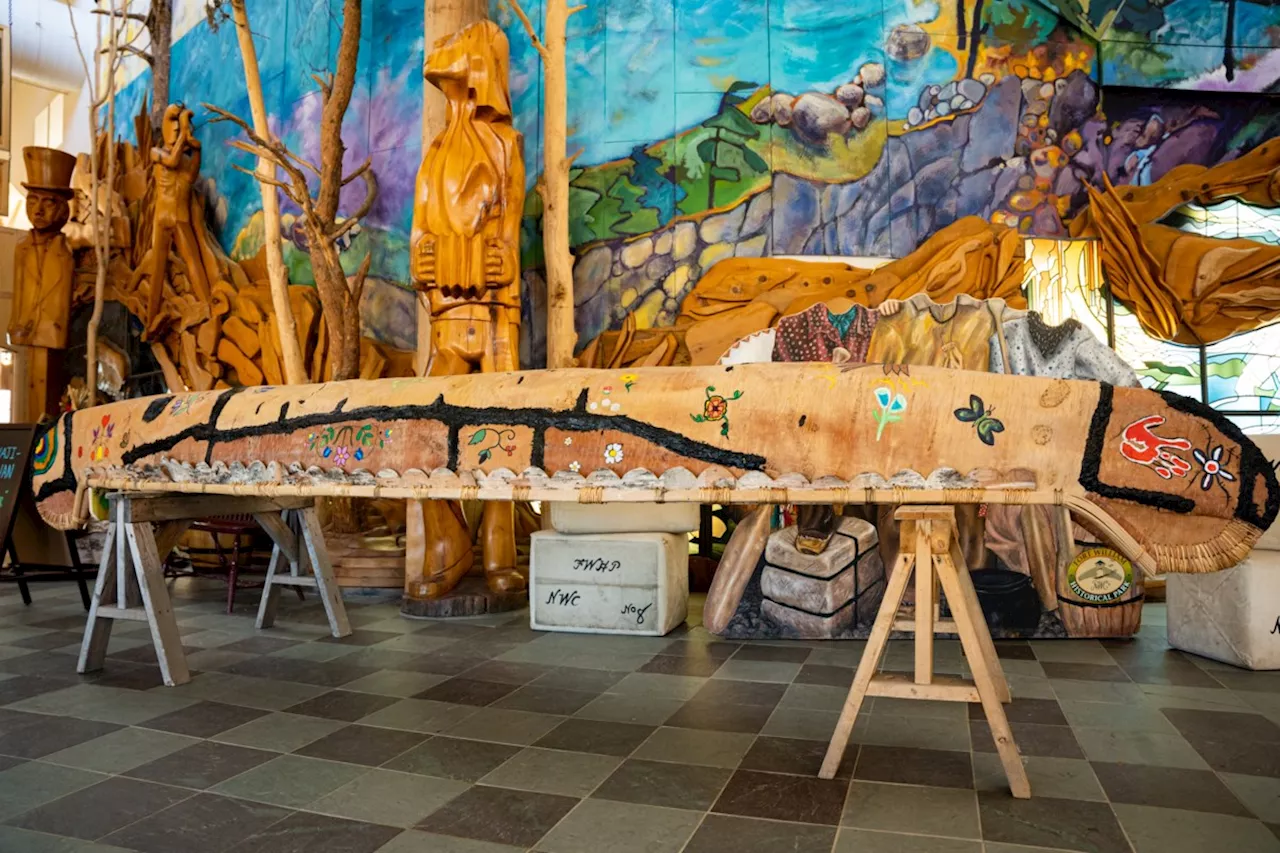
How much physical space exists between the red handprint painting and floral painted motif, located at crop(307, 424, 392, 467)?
1.94 meters

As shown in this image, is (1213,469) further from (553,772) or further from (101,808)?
(101,808)

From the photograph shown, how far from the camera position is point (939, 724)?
3.09 m

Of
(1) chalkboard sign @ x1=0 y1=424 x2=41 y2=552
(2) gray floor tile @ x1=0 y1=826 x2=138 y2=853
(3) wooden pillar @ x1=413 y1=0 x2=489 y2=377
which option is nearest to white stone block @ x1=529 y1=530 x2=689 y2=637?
(3) wooden pillar @ x1=413 y1=0 x2=489 y2=377

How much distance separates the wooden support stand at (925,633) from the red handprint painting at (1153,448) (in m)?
0.59

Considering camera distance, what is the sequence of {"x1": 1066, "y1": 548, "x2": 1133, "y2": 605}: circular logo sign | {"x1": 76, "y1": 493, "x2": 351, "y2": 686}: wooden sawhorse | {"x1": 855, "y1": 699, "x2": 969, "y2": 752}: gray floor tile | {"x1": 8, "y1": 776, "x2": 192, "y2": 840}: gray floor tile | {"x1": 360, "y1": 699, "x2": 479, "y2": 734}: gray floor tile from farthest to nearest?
1. {"x1": 1066, "y1": 548, "x2": 1133, "y2": 605}: circular logo sign
2. {"x1": 76, "y1": 493, "x2": 351, "y2": 686}: wooden sawhorse
3. {"x1": 360, "y1": 699, "x2": 479, "y2": 734}: gray floor tile
4. {"x1": 855, "y1": 699, "x2": 969, "y2": 752}: gray floor tile
5. {"x1": 8, "y1": 776, "x2": 192, "y2": 840}: gray floor tile

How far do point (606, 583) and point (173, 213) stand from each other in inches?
270

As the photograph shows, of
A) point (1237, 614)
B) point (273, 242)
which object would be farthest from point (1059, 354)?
point (273, 242)

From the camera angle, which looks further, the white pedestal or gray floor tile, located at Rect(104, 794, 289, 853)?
the white pedestal

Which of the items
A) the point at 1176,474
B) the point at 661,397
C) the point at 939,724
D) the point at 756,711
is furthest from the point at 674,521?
the point at 1176,474

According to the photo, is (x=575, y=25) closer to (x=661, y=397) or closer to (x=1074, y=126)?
(x=1074, y=126)

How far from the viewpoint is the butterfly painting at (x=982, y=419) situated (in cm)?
213

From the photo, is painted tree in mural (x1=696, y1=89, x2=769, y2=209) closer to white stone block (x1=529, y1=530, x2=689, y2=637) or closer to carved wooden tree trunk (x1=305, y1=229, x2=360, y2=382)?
carved wooden tree trunk (x1=305, y1=229, x2=360, y2=382)

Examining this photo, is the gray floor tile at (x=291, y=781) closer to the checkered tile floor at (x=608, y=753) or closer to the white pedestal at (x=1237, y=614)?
the checkered tile floor at (x=608, y=753)

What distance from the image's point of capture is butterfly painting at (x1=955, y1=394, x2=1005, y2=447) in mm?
2127
